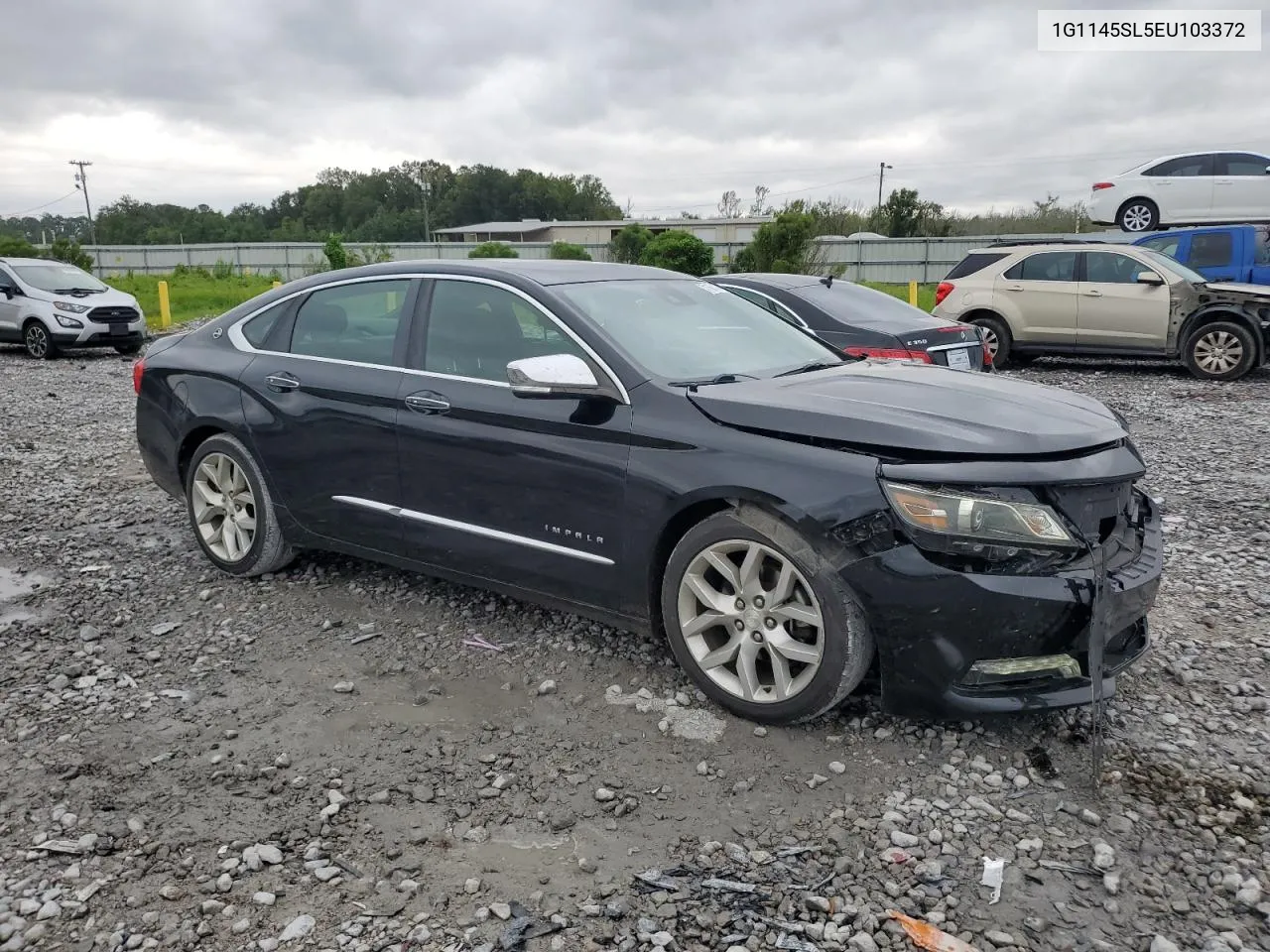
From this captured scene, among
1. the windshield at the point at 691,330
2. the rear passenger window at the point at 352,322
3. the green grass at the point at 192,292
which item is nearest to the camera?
the windshield at the point at 691,330

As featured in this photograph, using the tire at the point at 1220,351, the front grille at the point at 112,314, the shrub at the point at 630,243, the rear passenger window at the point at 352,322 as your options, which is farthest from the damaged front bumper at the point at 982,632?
the shrub at the point at 630,243

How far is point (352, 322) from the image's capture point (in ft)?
15.2

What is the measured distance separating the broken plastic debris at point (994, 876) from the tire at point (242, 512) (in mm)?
3494

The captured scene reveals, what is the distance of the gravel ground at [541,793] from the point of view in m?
2.52

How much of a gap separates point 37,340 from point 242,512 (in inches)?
522

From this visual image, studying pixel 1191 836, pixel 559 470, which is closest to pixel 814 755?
pixel 1191 836

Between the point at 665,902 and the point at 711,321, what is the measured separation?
256cm

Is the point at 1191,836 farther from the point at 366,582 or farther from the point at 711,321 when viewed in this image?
the point at 366,582

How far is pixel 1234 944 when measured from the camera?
239cm

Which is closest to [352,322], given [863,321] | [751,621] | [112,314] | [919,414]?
[751,621]

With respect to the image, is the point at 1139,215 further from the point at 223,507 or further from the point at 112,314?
the point at 223,507

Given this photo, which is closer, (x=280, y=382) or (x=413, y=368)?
(x=413, y=368)

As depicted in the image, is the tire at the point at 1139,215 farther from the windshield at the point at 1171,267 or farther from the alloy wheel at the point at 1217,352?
the alloy wheel at the point at 1217,352

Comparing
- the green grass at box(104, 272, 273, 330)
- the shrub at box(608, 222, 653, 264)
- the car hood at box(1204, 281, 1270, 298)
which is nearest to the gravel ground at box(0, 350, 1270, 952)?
the car hood at box(1204, 281, 1270, 298)
